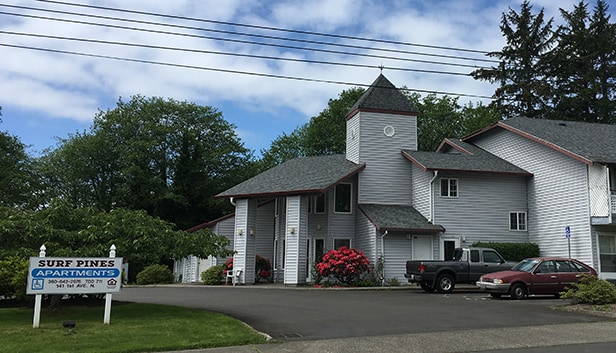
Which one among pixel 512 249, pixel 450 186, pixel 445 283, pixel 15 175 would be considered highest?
pixel 15 175

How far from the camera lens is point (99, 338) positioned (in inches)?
398

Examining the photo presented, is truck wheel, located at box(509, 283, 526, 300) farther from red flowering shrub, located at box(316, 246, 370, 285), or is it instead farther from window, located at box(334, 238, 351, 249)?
window, located at box(334, 238, 351, 249)

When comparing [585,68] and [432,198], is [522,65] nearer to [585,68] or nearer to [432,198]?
[585,68]

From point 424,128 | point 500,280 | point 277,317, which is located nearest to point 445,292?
point 500,280

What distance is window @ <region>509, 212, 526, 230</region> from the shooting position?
27750 mm

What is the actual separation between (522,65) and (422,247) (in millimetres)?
A: 29438

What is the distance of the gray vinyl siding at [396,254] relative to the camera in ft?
84.2

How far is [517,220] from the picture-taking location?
27.8 meters

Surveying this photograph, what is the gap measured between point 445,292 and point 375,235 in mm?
5479

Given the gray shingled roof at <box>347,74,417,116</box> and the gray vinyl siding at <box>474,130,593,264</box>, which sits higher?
the gray shingled roof at <box>347,74,417,116</box>

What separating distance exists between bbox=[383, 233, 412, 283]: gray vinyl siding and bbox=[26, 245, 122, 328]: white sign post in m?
15.9

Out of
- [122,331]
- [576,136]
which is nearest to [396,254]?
[576,136]

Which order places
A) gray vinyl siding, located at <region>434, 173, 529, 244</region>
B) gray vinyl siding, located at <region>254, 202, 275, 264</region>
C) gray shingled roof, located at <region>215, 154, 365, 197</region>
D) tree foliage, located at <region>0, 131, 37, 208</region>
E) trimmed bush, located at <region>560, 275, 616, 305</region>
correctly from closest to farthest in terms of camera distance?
1. trimmed bush, located at <region>560, 275, 616, 305</region>
2. gray shingled roof, located at <region>215, 154, 365, 197</region>
3. gray vinyl siding, located at <region>434, 173, 529, 244</region>
4. gray vinyl siding, located at <region>254, 202, 275, 264</region>
5. tree foliage, located at <region>0, 131, 37, 208</region>

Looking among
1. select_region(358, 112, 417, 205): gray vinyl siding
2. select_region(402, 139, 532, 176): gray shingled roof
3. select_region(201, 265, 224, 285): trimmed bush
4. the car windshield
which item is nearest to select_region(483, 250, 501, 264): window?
the car windshield
